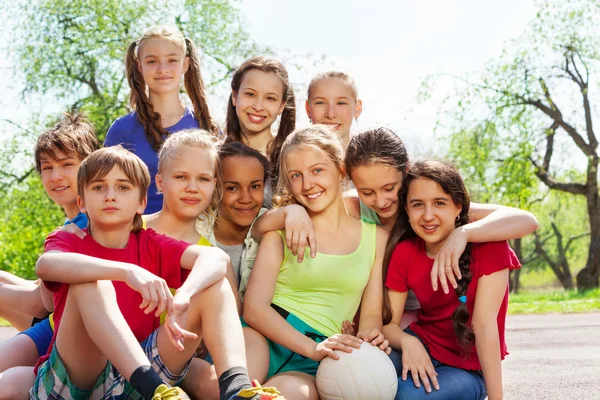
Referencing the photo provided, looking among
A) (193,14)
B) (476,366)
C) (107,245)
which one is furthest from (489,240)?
(193,14)

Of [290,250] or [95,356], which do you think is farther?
[290,250]

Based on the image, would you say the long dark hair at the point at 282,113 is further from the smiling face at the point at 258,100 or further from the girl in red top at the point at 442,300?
the girl in red top at the point at 442,300

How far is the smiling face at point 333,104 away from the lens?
4.76 meters

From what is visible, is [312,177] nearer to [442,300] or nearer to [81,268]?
[442,300]

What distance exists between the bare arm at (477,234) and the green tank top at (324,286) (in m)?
0.44

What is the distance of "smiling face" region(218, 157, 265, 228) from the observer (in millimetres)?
4000

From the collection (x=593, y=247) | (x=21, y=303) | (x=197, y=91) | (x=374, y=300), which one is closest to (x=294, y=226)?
(x=374, y=300)

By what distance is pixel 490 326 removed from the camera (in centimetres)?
339

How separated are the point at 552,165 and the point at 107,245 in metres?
21.7

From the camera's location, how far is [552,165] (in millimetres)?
22625

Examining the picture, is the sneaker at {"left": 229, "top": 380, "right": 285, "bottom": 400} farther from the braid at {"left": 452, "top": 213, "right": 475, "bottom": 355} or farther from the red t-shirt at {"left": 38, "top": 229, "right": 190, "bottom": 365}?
the braid at {"left": 452, "top": 213, "right": 475, "bottom": 355}

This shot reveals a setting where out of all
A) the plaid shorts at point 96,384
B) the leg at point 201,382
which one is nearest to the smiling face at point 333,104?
the leg at point 201,382

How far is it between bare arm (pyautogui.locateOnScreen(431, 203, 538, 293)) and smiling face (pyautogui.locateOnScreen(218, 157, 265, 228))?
119 cm

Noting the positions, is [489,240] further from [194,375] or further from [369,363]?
[194,375]
